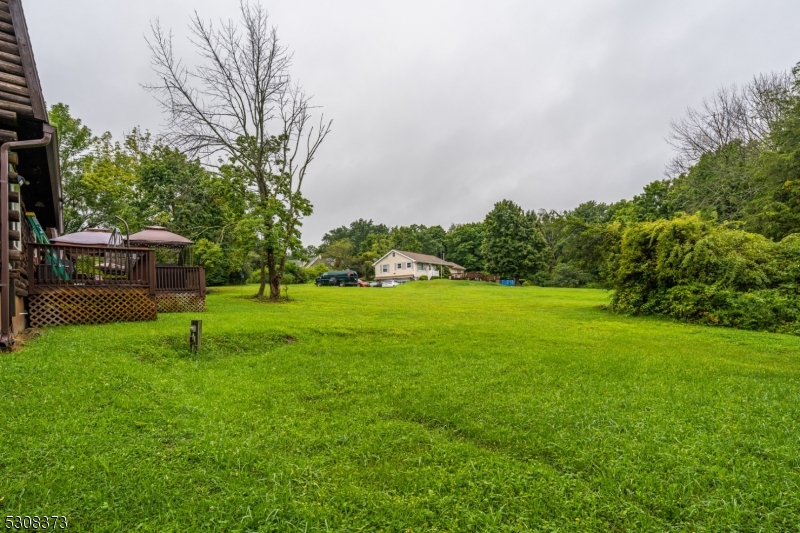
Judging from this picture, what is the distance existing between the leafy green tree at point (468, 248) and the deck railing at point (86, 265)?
5275cm

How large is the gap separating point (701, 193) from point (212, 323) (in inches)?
1094

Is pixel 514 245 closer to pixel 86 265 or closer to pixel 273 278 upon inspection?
pixel 273 278

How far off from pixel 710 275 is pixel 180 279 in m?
17.4

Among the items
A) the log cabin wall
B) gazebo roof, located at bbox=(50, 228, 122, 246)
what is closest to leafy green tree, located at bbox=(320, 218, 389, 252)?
gazebo roof, located at bbox=(50, 228, 122, 246)

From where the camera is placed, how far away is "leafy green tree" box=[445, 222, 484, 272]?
194ft

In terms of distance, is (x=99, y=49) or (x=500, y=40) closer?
(x=99, y=49)

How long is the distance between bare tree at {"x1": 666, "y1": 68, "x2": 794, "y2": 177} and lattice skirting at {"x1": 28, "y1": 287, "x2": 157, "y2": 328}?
29.3 m

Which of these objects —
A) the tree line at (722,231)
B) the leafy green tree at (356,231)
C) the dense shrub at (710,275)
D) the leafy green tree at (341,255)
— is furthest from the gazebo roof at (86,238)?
the leafy green tree at (356,231)

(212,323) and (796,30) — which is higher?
(796,30)

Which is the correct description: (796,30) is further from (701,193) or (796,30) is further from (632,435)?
(632,435)

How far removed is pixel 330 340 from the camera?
7.57m

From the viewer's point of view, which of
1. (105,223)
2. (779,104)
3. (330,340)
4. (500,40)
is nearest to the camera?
(330,340)

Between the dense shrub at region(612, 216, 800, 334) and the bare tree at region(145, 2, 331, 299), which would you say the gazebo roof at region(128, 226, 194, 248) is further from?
the dense shrub at region(612, 216, 800, 334)

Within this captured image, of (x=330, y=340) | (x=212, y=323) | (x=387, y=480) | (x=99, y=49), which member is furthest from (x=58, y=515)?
(x=99, y=49)
